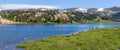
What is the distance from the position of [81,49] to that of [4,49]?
67.2 ft

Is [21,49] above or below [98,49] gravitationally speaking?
below

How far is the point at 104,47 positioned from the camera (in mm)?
48188

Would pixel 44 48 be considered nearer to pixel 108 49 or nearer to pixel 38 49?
pixel 38 49

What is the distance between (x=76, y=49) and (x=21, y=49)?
18300mm

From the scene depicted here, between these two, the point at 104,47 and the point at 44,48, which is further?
the point at 44,48

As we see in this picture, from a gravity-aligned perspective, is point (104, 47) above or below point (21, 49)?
above

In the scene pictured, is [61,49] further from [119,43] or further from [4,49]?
[4,49]

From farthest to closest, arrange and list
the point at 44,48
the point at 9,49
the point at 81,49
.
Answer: the point at 9,49 → the point at 44,48 → the point at 81,49

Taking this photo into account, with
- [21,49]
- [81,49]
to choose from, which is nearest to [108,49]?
[81,49]

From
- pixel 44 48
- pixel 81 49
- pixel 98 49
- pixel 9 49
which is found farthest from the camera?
pixel 9 49

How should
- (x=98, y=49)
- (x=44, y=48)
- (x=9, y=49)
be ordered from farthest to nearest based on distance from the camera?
1. (x=9, y=49)
2. (x=44, y=48)
3. (x=98, y=49)

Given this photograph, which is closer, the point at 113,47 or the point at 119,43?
the point at 113,47

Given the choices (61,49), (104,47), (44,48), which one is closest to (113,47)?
(104,47)

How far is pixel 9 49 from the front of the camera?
207ft
